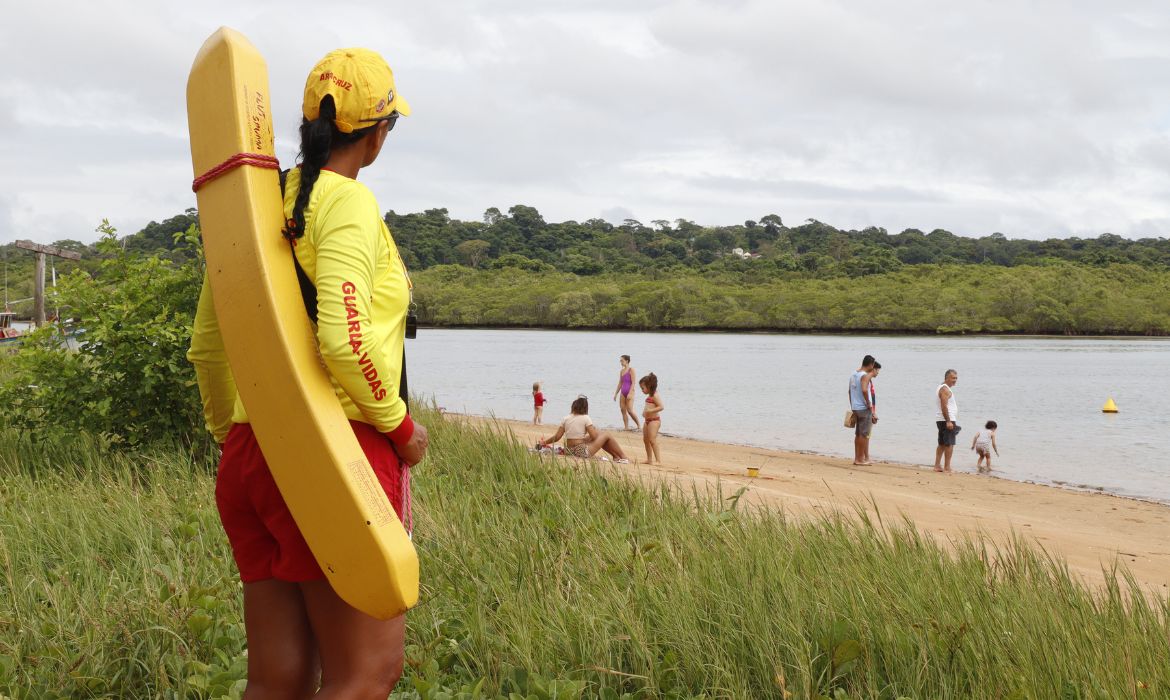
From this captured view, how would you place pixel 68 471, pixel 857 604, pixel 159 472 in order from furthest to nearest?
1. pixel 68 471
2. pixel 159 472
3. pixel 857 604

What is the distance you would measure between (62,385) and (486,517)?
406 cm

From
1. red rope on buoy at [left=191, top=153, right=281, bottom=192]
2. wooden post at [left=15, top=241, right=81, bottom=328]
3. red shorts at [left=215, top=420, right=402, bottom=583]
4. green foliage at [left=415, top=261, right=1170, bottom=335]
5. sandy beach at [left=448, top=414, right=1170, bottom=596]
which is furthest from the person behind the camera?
green foliage at [left=415, top=261, right=1170, bottom=335]

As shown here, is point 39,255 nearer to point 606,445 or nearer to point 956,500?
point 606,445

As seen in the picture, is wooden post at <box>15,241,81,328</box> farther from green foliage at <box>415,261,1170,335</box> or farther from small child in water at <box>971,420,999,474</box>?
green foliage at <box>415,261,1170,335</box>

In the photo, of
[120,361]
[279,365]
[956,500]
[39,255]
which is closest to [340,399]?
[279,365]

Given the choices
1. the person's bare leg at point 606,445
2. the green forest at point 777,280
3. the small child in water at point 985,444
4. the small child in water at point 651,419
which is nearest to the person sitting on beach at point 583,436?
the person's bare leg at point 606,445

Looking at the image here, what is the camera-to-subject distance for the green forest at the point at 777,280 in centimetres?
8950

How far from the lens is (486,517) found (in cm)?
528

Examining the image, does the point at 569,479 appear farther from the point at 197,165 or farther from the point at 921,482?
the point at 921,482

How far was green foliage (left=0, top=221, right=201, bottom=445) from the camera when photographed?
7352mm

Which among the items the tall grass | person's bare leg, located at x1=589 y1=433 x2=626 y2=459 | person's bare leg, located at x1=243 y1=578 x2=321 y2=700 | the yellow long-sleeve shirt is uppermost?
the yellow long-sleeve shirt

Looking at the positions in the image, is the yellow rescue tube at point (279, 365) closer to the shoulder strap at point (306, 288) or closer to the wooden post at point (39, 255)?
the shoulder strap at point (306, 288)

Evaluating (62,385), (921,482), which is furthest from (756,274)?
(62,385)

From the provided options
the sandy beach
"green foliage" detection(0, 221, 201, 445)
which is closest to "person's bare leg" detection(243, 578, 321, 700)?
the sandy beach
